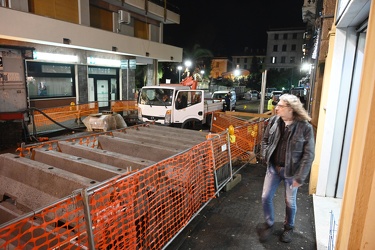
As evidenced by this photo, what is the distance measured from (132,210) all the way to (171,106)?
819cm

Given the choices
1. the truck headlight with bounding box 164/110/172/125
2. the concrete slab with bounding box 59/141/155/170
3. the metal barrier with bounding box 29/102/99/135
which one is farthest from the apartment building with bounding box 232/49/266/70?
the concrete slab with bounding box 59/141/155/170

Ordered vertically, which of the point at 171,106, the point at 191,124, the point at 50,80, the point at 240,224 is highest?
the point at 50,80

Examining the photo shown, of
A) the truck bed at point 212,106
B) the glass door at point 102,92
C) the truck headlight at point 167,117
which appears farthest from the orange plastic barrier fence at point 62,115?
the truck bed at point 212,106

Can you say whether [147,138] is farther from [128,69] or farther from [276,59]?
[276,59]

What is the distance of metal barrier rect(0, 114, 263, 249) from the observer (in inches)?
90.7

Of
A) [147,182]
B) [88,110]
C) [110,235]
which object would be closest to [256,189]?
[147,182]

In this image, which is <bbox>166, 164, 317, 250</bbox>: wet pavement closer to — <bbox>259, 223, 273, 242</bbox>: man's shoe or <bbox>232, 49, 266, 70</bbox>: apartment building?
<bbox>259, 223, 273, 242</bbox>: man's shoe

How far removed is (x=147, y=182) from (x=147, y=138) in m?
2.22

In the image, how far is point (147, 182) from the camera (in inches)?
134

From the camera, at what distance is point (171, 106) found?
1091 cm

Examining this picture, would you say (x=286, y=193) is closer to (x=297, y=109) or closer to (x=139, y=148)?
(x=297, y=109)

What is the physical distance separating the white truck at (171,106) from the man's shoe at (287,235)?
7.64 meters

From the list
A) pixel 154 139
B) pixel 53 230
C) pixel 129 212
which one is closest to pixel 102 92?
pixel 154 139

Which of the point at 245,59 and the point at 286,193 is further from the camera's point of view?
the point at 245,59
